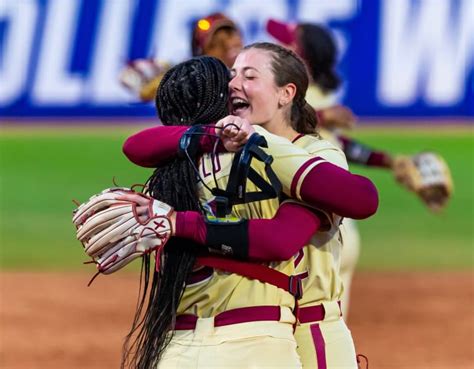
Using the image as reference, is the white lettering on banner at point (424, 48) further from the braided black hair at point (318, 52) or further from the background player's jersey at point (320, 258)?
the background player's jersey at point (320, 258)

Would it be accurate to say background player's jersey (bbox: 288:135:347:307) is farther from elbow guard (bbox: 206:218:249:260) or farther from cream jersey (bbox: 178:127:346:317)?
elbow guard (bbox: 206:218:249:260)

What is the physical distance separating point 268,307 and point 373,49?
944cm

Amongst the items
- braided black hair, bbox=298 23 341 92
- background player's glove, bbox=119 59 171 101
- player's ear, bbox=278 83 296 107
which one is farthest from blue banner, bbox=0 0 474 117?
player's ear, bbox=278 83 296 107

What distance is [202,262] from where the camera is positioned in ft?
8.91

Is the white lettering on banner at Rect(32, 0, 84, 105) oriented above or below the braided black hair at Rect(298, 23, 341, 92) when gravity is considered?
above

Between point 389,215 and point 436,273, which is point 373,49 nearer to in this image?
point 389,215

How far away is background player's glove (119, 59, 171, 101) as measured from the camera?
5422 mm

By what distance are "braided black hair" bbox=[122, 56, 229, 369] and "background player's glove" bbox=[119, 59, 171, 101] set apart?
2.54 m

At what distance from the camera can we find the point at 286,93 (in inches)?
117

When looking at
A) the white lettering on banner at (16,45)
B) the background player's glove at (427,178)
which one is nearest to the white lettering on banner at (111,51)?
the white lettering on banner at (16,45)

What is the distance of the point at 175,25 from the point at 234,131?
9.62 m

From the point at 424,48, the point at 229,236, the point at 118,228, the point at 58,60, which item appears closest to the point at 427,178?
the point at 424,48

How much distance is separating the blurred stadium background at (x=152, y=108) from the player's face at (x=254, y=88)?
8381 mm

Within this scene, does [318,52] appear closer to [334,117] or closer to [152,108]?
[334,117]
